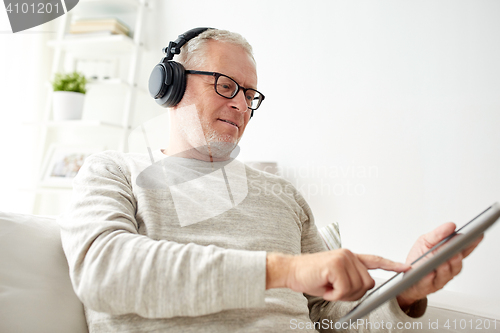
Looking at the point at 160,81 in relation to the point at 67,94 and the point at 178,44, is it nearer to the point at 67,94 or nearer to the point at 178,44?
the point at 178,44

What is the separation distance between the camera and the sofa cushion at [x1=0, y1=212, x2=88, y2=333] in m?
0.66

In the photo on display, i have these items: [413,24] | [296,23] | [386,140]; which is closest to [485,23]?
[413,24]

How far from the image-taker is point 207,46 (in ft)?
3.62

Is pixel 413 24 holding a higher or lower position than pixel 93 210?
higher

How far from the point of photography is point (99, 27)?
2.44 m

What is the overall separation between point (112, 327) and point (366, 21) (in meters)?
2.01

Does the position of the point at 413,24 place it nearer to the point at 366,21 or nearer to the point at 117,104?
the point at 366,21

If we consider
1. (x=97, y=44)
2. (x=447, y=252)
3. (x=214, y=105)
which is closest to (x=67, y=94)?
(x=97, y=44)

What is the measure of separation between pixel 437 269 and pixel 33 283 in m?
0.73

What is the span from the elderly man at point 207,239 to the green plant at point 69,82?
1607 mm

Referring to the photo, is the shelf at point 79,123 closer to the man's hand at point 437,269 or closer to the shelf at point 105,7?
the shelf at point 105,7

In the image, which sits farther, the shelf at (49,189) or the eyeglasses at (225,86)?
the shelf at (49,189)

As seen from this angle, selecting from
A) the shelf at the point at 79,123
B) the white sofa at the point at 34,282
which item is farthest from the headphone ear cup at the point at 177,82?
the shelf at the point at 79,123

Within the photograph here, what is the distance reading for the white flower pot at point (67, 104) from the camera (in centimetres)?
239
